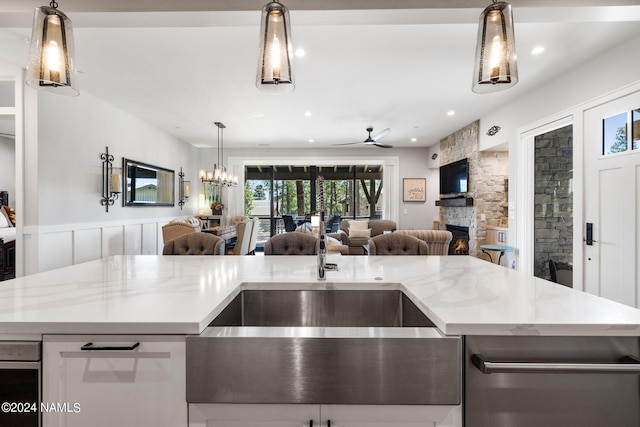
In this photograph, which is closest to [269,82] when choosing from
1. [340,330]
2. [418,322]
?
[340,330]

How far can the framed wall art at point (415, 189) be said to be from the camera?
802cm

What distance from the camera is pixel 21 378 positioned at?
2.96 feet

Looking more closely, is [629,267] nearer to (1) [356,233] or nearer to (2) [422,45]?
(2) [422,45]

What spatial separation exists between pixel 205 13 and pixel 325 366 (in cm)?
210

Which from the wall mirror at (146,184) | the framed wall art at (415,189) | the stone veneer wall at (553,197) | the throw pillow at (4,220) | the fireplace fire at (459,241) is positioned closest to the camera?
the stone veneer wall at (553,197)

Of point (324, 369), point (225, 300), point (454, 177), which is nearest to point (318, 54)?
point (225, 300)

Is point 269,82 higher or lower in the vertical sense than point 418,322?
higher

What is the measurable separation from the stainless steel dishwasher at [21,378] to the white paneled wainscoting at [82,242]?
10.9 ft

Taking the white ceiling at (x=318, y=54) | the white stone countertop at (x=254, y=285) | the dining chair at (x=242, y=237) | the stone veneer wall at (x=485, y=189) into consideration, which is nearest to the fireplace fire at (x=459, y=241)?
the stone veneer wall at (x=485, y=189)

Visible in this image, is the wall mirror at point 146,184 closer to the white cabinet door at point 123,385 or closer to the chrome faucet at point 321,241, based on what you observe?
the chrome faucet at point 321,241

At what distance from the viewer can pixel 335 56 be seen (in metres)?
3.10

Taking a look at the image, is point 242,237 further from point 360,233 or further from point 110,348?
point 110,348

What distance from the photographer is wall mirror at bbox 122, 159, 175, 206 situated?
497 cm

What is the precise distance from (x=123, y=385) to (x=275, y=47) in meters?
1.28
